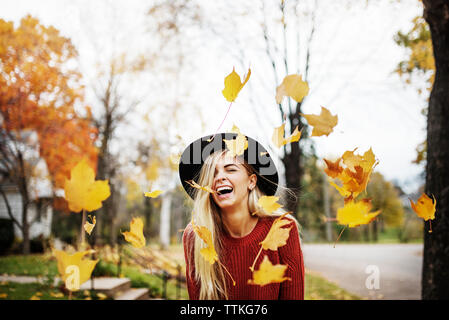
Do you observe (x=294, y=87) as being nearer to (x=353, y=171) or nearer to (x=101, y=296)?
(x=353, y=171)

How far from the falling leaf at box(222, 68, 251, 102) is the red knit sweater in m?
0.82

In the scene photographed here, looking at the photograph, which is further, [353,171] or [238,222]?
[238,222]

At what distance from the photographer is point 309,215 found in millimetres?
26125

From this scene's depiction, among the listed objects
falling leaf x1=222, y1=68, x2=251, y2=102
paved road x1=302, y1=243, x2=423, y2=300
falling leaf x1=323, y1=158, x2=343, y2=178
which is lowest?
paved road x1=302, y1=243, x2=423, y2=300

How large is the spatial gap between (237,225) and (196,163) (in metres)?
0.43

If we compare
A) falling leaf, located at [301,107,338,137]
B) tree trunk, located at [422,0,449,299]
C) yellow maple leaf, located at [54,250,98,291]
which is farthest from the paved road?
yellow maple leaf, located at [54,250,98,291]

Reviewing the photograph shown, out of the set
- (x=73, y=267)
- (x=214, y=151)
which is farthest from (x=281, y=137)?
(x=73, y=267)

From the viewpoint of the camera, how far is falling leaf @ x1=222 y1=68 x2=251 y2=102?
1.17 meters

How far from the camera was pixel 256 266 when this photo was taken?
167cm

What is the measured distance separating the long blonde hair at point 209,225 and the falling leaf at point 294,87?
0.58 m

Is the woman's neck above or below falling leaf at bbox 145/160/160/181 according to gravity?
below

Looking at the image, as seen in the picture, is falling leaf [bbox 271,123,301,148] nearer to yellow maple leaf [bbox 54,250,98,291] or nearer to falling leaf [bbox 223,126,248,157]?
falling leaf [bbox 223,126,248,157]

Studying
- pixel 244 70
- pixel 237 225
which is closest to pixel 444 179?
pixel 237 225

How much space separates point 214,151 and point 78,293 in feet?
14.7
